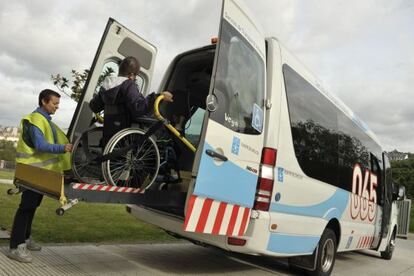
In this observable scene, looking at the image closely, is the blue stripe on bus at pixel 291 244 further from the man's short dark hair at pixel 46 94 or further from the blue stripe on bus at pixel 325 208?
the man's short dark hair at pixel 46 94

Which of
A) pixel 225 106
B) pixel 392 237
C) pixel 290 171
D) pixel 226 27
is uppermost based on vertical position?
pixel 226 27

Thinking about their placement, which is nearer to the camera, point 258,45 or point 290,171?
point 258,45

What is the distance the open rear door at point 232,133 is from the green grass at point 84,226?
3129 mm

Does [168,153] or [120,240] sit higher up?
[168,153]

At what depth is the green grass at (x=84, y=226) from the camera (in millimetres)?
6734

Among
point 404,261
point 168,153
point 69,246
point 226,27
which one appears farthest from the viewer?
point 404,261

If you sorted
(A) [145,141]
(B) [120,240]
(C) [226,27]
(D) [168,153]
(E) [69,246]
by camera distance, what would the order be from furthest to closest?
(B) [120,240] < (E) [69,246] < (D) [168,153] < (A) [145,141] < (C) [226,27]

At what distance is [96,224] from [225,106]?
16.8ft

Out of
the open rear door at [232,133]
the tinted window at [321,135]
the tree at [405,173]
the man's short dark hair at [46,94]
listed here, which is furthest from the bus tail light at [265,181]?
the tree at [405,173]

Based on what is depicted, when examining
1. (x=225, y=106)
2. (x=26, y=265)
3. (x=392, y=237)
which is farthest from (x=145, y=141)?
(x=392, y=237)

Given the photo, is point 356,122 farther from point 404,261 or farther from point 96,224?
point 96,224

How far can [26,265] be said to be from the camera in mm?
4656

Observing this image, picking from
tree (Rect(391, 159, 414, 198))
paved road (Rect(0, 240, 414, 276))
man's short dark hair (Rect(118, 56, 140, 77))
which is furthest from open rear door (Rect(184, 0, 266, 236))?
tree (Rect(391, 159, 414, 198))

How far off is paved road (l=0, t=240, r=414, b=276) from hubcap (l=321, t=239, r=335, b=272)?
1.59 ft
